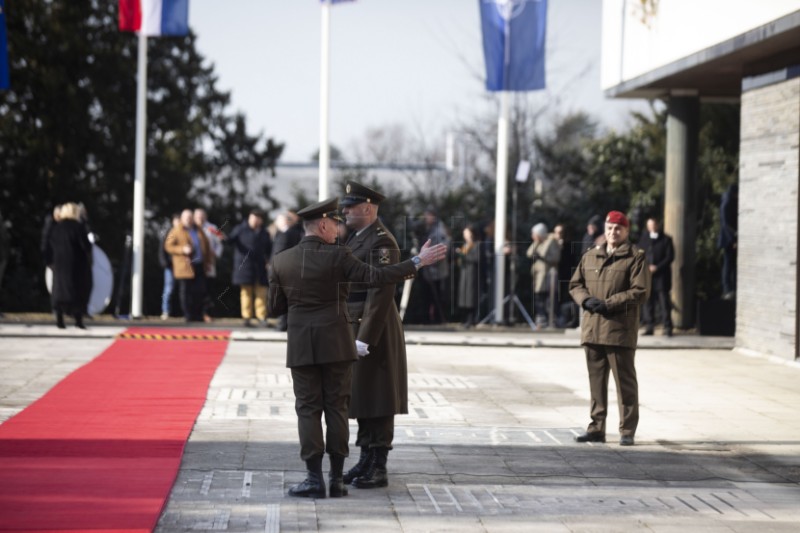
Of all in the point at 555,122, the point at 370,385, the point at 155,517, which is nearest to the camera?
the point at 155,517

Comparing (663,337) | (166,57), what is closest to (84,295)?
(663,337)

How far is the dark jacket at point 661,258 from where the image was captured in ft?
69.5

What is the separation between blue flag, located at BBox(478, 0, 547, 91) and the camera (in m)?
23.8

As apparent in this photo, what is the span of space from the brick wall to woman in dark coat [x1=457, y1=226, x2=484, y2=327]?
498cm

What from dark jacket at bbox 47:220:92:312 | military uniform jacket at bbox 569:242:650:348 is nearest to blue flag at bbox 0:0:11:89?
dark jacket at bbox 47:220:92:312

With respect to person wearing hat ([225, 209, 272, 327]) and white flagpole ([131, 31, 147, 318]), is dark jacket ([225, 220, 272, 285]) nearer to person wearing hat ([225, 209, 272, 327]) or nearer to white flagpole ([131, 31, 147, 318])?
person wearing hat ([225, 209, 272, 327])

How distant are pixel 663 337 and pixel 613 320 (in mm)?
11058

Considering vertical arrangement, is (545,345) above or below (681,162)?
below

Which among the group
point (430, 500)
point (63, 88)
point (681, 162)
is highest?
point (63, 88)

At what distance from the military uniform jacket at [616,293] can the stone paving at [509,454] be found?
875 mm

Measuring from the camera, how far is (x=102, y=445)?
1009cm

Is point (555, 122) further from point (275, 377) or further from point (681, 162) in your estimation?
point (275, 377)

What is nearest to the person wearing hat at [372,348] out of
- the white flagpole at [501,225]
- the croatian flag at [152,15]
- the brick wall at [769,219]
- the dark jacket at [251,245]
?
the brick wall at [769,219]

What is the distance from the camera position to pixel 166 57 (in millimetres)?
38906
